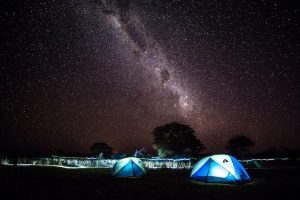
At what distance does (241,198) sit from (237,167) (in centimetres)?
449

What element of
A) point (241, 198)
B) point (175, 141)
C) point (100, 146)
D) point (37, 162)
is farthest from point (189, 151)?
point (241, 198)

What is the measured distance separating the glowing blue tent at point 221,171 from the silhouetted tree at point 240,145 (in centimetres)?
5726

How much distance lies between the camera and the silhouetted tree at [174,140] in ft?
168

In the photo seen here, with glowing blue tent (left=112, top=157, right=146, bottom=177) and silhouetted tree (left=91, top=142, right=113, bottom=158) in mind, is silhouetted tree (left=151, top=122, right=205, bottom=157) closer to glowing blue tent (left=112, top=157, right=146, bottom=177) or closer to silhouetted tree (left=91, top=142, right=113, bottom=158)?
silhouetted tree (left=91, top=142, right=113, bottom=158)

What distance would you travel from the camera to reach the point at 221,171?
1312 cm

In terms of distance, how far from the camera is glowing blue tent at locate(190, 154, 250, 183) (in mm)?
12875

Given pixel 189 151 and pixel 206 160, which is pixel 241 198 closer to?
pixel 206 160

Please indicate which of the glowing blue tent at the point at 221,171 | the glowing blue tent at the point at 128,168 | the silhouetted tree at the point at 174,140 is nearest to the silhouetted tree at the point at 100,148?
the silhouetted tree at the point at 174,140

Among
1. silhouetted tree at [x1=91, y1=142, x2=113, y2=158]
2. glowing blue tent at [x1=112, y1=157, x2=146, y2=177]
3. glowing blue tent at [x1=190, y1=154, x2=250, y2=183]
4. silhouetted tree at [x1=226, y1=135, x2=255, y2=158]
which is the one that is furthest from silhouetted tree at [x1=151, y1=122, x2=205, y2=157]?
glowing blue tent at [x1=190, y1=154, x2=250, y2=183]

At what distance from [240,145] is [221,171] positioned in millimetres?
58469

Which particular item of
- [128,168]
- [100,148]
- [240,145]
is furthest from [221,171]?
[100,148]

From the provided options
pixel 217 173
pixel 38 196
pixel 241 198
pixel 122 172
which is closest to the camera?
pixel 38 196

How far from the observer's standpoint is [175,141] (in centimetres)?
5169

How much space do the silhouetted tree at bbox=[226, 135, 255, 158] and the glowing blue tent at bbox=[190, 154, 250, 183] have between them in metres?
57.3
